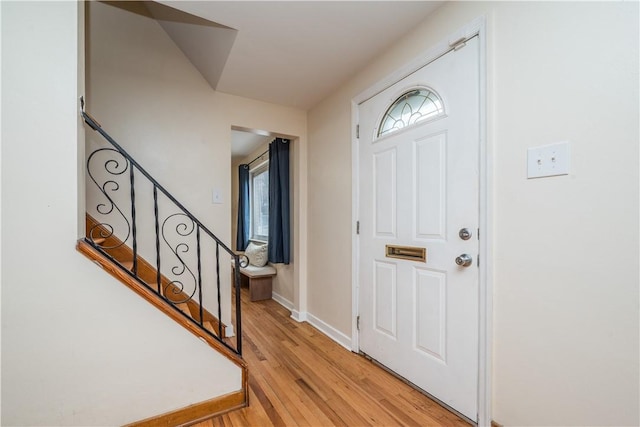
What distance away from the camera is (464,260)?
4.81 ft

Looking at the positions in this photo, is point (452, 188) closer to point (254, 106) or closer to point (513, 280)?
point (513, 280)

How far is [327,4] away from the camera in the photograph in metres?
1.57

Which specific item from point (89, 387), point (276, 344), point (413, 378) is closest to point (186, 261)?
point (276, 344)

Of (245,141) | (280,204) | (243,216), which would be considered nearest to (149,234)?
(280,204)

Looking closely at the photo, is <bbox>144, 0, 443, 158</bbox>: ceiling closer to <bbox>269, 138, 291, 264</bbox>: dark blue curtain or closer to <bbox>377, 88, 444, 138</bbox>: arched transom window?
<bbox>377, 88, 444, 138</bbox>: arched transom window

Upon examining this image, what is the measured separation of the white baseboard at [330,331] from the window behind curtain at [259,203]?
2.11 metres

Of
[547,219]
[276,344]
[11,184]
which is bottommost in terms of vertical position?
[276,344]

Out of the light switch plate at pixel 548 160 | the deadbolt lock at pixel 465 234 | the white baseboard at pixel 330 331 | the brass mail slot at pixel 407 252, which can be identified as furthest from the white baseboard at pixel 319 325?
the light switch plate at pixel 548 160

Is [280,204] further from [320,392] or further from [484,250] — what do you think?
[484,250]

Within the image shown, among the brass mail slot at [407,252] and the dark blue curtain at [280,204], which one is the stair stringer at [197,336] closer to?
the brass mail slot at [407,252]

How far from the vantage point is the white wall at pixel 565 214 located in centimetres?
98

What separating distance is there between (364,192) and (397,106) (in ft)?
2.18

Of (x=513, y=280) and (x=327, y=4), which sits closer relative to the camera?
(x=513, y=280)

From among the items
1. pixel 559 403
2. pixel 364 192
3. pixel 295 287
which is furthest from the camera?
pixel 295 287
